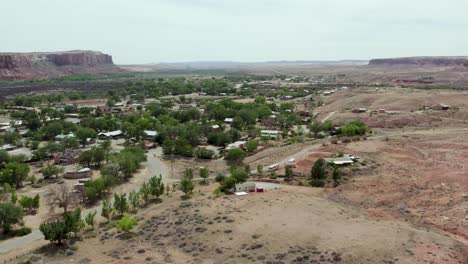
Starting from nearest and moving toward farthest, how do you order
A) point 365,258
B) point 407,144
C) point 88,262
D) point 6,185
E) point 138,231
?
point 365,258 < point 88,262 < point 138,231 < point 6,185 < point 407,144

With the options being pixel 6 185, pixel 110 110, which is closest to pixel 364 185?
pixel 6 185

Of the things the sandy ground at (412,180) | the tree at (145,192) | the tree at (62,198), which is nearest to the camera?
the sandy ground at (412,180)

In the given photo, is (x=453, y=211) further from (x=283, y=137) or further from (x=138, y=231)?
(x=283, y=137)

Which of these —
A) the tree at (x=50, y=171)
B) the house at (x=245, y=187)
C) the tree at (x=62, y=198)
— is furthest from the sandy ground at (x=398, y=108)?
the tree at (x=62, y=198)

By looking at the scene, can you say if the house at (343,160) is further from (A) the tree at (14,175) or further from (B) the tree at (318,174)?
(A) the tree at (14,175)

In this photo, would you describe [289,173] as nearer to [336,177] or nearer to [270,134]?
[336,177]
